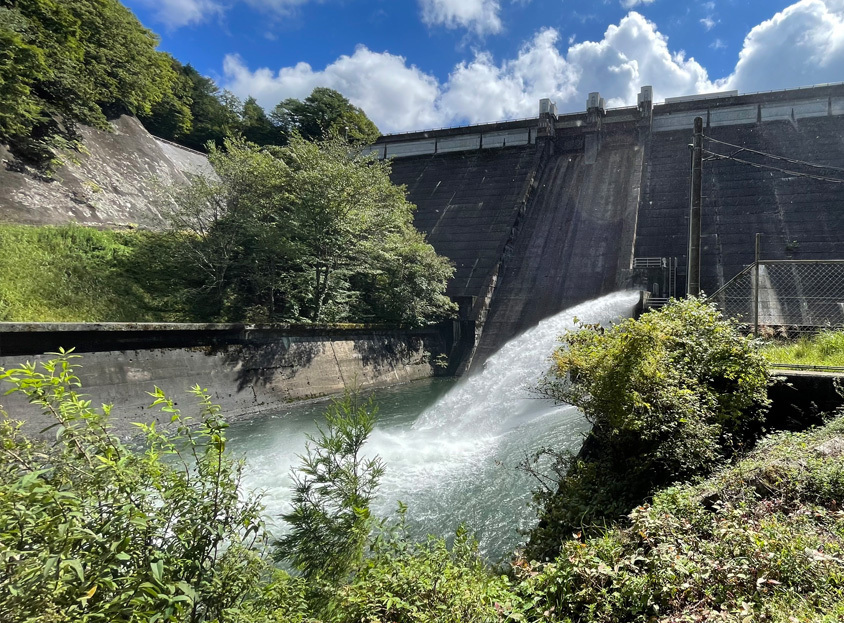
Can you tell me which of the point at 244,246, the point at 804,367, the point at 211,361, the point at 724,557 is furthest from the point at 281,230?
the point at 724,557

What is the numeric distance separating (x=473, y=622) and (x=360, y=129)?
35400mm

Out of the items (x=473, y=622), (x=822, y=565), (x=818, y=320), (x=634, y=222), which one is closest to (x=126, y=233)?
(x=473, y=622)

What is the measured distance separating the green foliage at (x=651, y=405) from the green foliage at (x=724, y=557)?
50 cm

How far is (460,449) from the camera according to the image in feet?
26.0

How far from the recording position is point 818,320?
1262cm

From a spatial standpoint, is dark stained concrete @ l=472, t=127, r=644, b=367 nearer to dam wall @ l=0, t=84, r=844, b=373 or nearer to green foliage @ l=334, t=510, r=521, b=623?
dam wall @ l=0, t=84, r=844, b=373

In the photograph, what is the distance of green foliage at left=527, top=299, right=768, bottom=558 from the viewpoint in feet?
12.5

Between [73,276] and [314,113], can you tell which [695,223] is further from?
[314,113]

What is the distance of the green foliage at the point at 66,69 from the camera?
41.9 ft

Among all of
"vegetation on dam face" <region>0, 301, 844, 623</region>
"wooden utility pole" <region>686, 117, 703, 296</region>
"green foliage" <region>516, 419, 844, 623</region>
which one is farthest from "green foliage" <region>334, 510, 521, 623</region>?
"wooden utility pole" <region>686, 117, 703, 296</region>

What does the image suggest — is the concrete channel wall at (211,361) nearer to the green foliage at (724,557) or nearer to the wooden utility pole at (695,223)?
the green foliage at (724,557)

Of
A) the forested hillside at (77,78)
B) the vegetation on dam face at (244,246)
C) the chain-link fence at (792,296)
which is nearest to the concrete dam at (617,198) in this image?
the chain-link fence at (792,296)

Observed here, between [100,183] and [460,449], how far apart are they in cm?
1719

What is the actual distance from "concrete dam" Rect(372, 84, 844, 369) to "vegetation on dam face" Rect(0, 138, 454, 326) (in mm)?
6328
